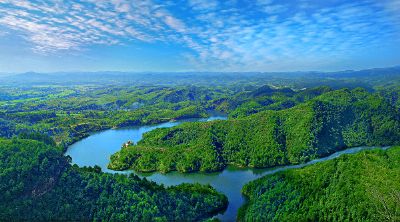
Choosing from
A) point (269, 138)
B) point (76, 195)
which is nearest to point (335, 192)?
point (269, 138)

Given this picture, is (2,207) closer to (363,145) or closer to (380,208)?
(380,208)

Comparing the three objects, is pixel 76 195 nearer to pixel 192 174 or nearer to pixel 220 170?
pixel 192 174

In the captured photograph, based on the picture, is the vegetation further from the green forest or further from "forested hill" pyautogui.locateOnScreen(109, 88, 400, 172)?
"forested hill" pyautogui.locateOnScreen(109, 88, 400, 172)

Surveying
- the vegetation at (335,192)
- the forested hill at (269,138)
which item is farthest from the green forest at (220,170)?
the forested hill at (269,138)

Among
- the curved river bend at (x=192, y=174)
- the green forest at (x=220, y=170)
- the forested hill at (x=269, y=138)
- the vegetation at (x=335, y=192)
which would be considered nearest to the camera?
the vegetation at (x=335, y=192)

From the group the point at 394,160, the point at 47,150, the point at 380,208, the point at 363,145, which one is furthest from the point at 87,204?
the point at 363,145

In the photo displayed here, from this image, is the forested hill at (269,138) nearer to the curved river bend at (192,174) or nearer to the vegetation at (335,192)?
the curved river bend at (192,174)
